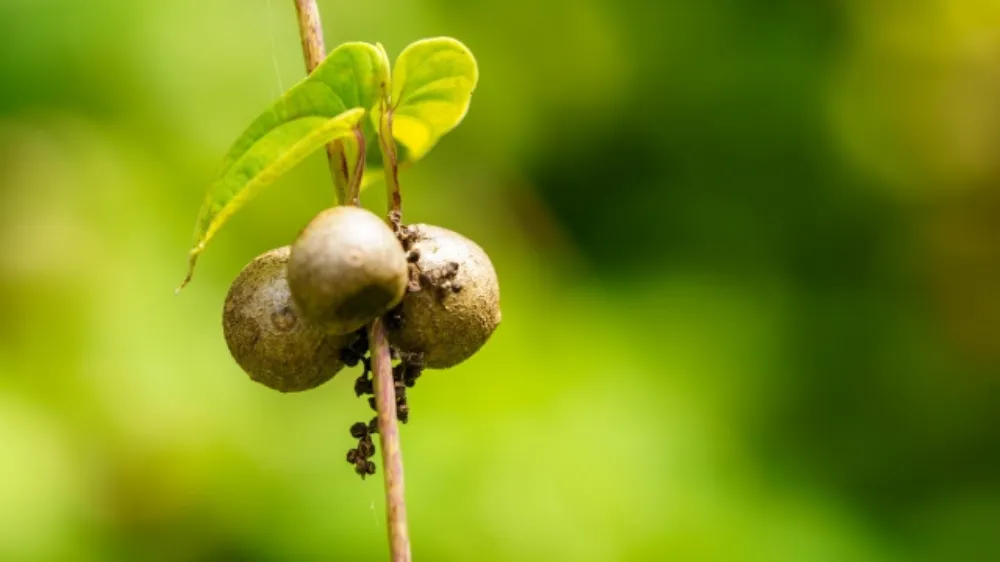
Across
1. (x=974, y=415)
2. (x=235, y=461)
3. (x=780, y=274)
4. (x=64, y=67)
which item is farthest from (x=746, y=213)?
(x=64, y=67)

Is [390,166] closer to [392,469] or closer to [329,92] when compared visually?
[329,92]

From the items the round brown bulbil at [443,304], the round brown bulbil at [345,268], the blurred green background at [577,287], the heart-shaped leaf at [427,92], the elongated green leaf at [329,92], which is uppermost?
the blurred green background at [577,287]

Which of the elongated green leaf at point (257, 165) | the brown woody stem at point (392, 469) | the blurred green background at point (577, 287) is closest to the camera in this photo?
the brown woody stem at point (392, 469)

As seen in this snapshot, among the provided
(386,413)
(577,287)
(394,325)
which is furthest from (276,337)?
(577,287)

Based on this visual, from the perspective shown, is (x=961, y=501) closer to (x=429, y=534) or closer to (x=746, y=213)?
(x=746, y=213)

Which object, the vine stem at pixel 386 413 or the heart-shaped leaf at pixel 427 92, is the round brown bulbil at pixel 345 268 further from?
the heart-shaped leaf at pixel 427 92

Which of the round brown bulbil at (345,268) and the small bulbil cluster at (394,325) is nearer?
the round brown bulbil at (345,268)

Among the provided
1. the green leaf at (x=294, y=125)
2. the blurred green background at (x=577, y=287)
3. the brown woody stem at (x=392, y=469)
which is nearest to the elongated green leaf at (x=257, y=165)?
the green leaf at (x=294, y=125)
